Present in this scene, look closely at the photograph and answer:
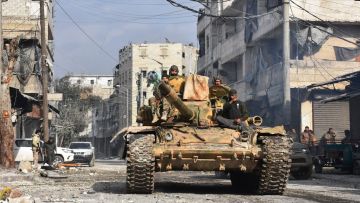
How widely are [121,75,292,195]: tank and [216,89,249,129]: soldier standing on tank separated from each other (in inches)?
6.3

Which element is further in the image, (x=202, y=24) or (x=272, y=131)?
(x=202, y=24)

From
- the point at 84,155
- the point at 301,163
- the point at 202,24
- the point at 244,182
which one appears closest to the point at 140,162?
the point at 244,182

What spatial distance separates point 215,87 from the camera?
1505 centimetres

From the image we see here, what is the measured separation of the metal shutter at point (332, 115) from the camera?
3622 centimetres

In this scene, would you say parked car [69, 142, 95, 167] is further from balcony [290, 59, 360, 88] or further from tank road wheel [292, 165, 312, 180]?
tank road wheel [292, 165, 312, 180]

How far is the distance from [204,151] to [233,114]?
50.9 inches

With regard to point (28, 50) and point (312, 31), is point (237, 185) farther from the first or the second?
point (28, 50)

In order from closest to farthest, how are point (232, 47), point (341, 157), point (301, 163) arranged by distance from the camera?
point (301, 163), point (341, 157), point (232, 47)

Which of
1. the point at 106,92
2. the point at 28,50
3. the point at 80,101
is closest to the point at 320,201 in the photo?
the point at 28,50

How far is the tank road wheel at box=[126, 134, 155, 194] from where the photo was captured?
494 inches

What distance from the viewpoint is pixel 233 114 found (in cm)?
1384

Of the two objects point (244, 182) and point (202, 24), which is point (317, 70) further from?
point (202, 24)

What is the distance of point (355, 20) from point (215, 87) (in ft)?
82.1

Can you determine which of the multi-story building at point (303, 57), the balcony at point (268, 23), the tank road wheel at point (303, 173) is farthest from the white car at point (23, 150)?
the tank road wheel at point (303, 173)
